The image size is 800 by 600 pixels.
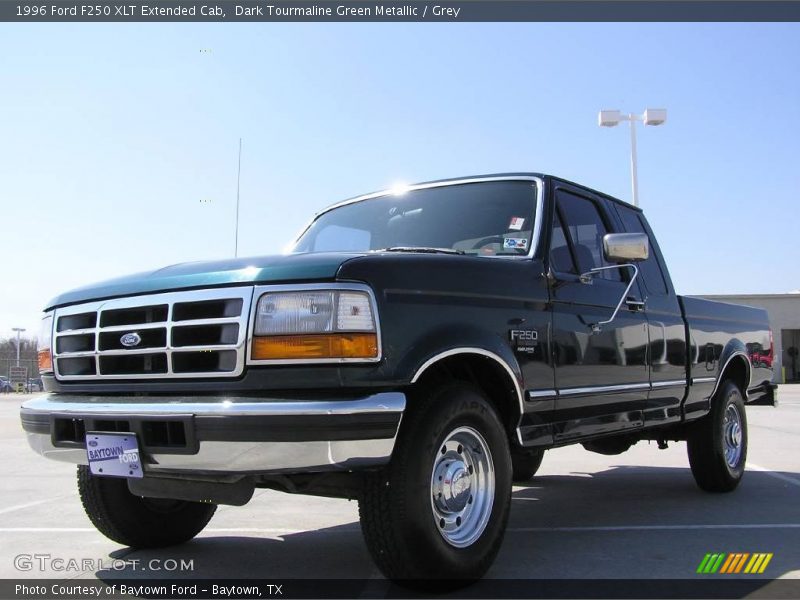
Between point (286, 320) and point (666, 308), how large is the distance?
11.0ft

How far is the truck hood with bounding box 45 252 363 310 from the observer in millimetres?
3078

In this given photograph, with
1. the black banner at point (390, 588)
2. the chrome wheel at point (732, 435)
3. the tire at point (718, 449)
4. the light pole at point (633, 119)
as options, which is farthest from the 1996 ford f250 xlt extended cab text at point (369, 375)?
the light pole at point (633, 119)

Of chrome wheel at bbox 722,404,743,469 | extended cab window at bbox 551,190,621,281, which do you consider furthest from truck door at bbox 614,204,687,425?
chrome wheel at bbox 722,404,743,469

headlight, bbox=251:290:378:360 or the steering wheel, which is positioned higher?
the steering wheel

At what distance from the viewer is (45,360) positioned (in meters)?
3.92

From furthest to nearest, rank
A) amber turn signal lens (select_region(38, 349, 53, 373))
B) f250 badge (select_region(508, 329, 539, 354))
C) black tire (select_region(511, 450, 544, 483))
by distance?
black tire (select_region(511, 450, 544, 483)) → amber turn signal lens (select_region(38, 349, 53, 373)) → f250 badge (select_region(508, 329, 539, 354))

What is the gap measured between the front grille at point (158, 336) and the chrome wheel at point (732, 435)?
4.61 meters

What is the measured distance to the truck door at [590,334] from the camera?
4.14m

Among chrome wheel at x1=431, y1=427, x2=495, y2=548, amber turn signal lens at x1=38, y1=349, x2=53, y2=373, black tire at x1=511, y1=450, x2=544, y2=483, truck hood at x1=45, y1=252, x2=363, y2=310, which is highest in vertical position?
truck hood at x1=45, y1=252, x2=363, y2=310

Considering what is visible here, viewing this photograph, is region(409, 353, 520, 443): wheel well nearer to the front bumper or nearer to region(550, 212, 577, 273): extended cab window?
the front bumper

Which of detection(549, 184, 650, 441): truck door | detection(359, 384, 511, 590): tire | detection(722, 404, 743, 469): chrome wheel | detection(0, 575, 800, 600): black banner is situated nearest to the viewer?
detection(359, 384, 511, 590): tire

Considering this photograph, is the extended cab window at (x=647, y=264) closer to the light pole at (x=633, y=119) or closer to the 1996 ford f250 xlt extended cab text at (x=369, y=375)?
the 1996 ford f250 xlt extended cab text at (x=369, y=375)

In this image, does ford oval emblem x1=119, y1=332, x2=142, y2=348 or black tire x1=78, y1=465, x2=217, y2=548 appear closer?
ford oval emblem x1=119, y1=332, x2=142, y2=348

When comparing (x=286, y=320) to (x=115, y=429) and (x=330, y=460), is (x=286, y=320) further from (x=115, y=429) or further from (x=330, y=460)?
(x=115, y=429)
